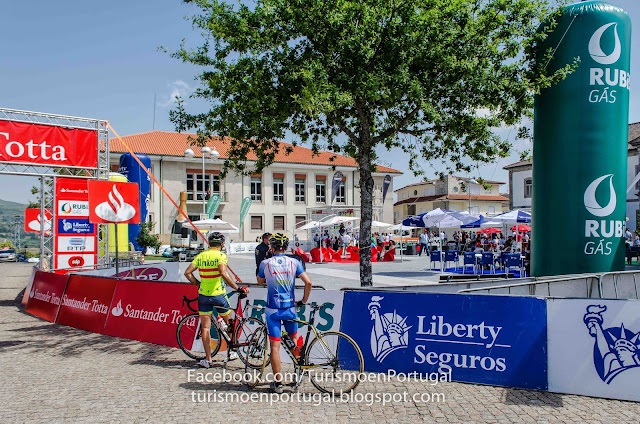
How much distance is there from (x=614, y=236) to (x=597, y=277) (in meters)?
2.04

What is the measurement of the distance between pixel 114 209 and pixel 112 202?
156 millimetres

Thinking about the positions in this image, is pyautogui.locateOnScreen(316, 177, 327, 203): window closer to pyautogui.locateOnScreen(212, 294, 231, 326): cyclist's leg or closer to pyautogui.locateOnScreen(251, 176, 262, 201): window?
pyautogui.locateOnScreen(251, 176, 262, 201): window

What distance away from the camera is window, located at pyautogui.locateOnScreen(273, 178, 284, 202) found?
2110 inches

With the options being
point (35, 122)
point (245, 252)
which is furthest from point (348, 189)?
point (35, 122)

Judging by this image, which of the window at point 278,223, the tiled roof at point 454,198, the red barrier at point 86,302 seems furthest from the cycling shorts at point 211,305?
the tiled roof at point 454,198

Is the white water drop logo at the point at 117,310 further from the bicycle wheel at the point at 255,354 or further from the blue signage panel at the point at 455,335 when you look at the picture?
the blue signage panel at the point at 455,335

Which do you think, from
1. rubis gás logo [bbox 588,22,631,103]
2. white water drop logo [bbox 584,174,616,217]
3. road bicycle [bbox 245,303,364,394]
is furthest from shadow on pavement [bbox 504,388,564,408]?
rubis gás logo [bbox 588,22,631,103]

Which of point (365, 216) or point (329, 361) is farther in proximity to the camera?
point (365, 216)

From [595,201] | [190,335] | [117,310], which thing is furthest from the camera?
[595,201]

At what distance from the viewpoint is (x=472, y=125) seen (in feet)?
32.1

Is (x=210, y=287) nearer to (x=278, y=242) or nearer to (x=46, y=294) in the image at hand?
(x=278, y=242)

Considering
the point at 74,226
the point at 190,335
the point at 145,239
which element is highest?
the point at 74,226

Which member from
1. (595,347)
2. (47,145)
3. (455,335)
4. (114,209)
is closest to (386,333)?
(455,335)

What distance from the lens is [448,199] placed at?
6956 centimetres
